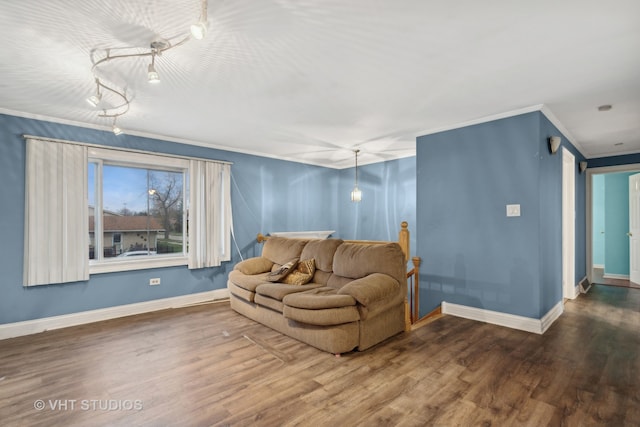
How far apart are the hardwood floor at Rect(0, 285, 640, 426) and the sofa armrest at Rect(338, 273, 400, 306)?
1.62ft

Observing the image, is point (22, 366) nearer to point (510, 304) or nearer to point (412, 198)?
point (510, 304)

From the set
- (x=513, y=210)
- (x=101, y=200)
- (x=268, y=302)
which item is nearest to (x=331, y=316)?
(x=268, y=302)

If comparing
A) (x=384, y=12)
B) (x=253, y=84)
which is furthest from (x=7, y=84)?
(x=384, y=12)

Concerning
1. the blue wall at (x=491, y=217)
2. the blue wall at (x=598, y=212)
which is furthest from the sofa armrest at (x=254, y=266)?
the blue wall at (x=598, y=212)

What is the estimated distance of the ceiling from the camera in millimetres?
1776

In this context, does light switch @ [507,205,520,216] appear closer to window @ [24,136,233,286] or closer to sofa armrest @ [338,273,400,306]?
sofa armrest @ [338,273,400,306]

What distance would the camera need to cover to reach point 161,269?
168 inches

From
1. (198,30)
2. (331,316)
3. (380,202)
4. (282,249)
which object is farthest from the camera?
(380,202)

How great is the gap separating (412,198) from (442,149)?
1.72 metres

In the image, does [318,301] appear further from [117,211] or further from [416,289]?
[117,211]

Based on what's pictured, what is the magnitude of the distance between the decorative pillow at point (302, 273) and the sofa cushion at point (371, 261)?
36 cm

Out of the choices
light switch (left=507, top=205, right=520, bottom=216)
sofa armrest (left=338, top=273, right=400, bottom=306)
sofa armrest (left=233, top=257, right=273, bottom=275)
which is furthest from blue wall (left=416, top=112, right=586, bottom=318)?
sofa armrest (left=233, top=257, right=273, bottom=275)

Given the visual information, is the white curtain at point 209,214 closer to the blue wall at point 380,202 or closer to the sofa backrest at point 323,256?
the sofa backrest at point 323,256

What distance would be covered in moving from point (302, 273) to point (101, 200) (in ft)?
9.01
